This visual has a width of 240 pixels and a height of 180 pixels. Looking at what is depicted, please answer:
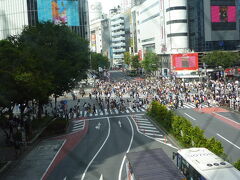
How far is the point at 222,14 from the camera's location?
49.5m

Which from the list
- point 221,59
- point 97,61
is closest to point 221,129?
point 221,59

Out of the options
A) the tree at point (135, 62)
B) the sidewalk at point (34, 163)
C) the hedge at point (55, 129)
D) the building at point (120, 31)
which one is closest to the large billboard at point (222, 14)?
the tree at point (135, 62)

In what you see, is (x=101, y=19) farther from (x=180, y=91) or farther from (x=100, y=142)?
(x=100, y=142)

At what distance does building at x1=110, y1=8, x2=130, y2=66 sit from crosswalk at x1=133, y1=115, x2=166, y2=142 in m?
63.8

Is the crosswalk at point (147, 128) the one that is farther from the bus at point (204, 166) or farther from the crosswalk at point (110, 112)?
the bus at point (204, 166)

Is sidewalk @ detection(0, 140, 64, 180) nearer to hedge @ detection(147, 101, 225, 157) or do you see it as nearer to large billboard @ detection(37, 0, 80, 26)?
hedge @ detection(147, 101, 225, 157)

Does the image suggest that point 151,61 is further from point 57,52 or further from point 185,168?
point 185,168

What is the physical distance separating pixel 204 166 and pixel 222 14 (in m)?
45.6

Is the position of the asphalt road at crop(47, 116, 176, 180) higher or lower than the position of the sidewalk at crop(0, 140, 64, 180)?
higher


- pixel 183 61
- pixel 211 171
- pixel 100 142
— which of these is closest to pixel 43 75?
pixel 100 142

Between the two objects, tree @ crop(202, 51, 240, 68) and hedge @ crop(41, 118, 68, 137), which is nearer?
hedge @ crop(41, 118, 68, 137)

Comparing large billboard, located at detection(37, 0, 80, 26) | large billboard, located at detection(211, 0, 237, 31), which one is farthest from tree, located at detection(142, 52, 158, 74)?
large billboard, located at detection(37, 0, 80, 26)

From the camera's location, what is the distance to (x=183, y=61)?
164ft

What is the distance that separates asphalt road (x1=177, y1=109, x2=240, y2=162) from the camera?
44.1ft
